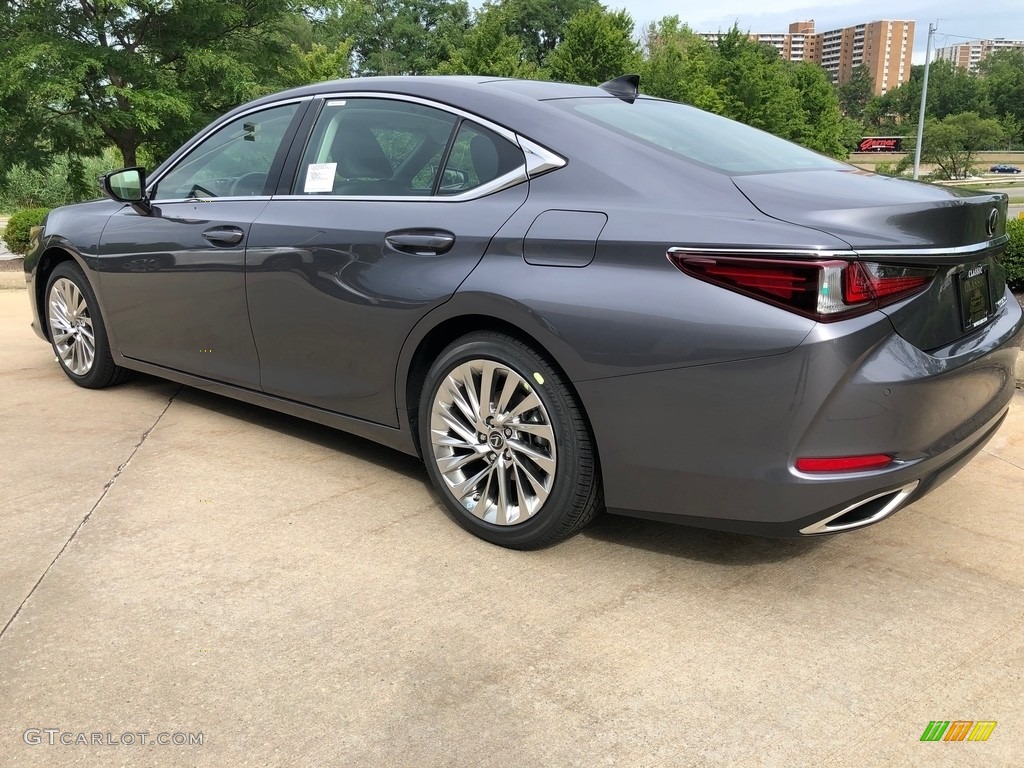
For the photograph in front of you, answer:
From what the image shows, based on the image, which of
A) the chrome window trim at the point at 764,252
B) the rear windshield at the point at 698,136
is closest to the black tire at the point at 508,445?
the chrome window trim at the point at 764,252

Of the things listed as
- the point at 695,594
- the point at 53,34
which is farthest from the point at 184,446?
the point at 53,34

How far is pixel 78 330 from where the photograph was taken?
516cm

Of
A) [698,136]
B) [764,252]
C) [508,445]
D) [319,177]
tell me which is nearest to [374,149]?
[319,177]

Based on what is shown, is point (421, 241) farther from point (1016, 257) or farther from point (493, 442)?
point (1016, 257)

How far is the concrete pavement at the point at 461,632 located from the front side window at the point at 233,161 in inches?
51.8

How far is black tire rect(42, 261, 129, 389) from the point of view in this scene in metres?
5.00

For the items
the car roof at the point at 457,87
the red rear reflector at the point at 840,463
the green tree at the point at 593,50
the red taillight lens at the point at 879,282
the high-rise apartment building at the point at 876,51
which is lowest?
the red rear reflector at the point at 840,463

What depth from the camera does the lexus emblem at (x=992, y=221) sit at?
114 inches

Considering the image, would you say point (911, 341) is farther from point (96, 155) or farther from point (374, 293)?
point (96, 155)

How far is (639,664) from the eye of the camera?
2.55 m

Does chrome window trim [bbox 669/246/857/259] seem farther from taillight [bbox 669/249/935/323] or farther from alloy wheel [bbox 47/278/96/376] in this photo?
alloy wheel [bbox 47/278/96/376]

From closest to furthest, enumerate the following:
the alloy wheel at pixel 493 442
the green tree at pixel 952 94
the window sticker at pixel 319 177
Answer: the alloy wheel at pixel 493 442 < the window sticker at pixel 319 177 < the green tree at pixel 952 94

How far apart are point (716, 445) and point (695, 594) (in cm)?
59

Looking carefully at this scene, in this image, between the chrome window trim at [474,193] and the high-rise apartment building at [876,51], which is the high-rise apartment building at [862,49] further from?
the chrome window trim at [474,193]
